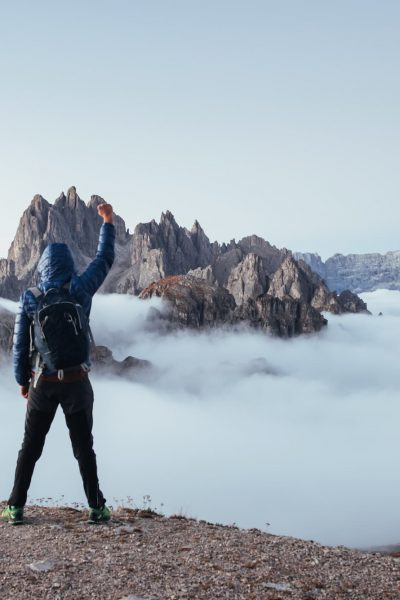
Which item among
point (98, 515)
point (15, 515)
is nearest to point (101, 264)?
point (98, 515)

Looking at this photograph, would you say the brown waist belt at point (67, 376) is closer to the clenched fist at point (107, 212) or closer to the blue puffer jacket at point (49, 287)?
the blue puffer jacket at point (49, 287)

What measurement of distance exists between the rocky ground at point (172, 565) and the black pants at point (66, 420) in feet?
2.74

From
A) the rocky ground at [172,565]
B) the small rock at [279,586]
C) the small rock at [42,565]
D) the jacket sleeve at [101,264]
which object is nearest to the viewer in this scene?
the rocky ground at [172,565]

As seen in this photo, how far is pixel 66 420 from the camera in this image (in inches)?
381

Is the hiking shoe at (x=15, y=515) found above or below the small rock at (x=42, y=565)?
below

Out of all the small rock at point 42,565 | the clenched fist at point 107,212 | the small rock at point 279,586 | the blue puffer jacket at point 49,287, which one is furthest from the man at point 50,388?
the small rock at point 279,586

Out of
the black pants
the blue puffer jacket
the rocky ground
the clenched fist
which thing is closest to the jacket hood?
the blue puffer jacket

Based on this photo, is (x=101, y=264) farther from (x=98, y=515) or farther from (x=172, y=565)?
(x=172, y=565)

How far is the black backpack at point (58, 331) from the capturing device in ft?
30.8

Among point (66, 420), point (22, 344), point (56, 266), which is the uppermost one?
point (56, 266)

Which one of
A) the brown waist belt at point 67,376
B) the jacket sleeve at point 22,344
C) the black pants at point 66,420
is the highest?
the jacket sleeve at point 22,344

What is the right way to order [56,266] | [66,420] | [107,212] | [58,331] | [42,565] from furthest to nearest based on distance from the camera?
1. [107,212]
2. [56,266]
3. [66,420]
4. [58,331]
5. [42,565]

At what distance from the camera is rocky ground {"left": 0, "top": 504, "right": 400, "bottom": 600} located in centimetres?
732

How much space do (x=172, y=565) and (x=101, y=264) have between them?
5300mm
